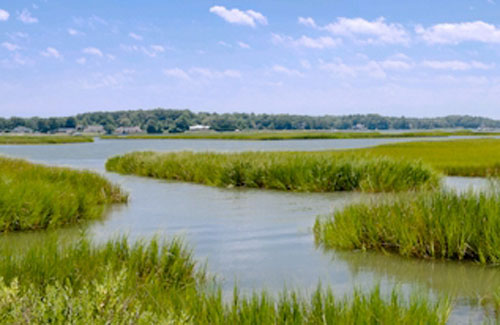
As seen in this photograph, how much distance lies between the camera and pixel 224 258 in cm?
1166

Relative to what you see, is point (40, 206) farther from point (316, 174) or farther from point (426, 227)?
point (316, 174)

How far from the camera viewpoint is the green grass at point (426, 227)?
34.7 feet

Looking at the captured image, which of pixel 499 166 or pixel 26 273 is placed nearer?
pixel 26 273

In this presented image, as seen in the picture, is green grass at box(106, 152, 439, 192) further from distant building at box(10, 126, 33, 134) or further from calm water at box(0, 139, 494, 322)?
distant building at box(10, 126, 33, 134)

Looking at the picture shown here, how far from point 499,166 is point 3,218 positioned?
78.4 feet

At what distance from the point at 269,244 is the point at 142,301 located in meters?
6.90

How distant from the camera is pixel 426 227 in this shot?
11.2 metres

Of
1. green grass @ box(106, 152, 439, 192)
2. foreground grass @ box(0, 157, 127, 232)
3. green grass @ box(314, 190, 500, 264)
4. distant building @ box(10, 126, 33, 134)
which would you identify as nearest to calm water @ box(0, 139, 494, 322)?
green grass @ box(314, 190, 500, 264)

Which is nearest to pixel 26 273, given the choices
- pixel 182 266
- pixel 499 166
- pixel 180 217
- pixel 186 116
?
pixel 182 266

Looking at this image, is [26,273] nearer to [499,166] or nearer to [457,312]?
[457,312]

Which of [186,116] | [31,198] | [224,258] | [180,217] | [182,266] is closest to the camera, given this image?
[182,266]

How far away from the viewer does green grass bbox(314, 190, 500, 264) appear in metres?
10.6

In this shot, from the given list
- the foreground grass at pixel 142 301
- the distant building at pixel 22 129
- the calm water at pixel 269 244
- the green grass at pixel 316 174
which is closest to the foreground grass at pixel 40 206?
the calm water at pixel 269 244

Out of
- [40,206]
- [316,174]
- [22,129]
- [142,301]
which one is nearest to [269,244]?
[40,206]
